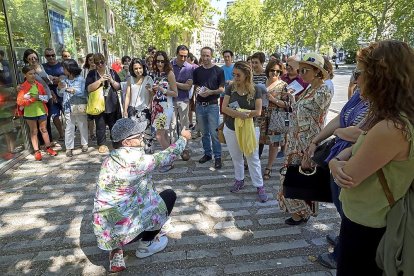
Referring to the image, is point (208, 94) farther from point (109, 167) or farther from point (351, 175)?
point (351, 175)

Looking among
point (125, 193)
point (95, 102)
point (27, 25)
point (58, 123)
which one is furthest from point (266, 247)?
point (27, 25)

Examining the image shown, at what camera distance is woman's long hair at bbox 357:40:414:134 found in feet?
4.86

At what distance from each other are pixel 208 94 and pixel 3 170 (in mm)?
3719

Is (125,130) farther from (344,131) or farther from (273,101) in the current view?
(273,101)

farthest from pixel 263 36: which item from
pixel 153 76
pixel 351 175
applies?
pixel 351 175

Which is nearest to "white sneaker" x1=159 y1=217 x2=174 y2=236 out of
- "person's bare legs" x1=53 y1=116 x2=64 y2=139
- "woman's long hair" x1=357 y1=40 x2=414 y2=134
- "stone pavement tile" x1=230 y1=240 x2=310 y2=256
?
"stone pavement tile" x1=230 y1=240 x2=310 y2=256

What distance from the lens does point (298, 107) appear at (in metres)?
3.14

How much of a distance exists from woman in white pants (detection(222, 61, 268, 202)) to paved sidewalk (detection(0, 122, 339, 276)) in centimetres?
50

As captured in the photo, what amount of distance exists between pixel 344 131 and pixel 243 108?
188 centimetres

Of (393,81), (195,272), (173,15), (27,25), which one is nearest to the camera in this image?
(393,81)

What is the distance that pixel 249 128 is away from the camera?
3852 millimetres

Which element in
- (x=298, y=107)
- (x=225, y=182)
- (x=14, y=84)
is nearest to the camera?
(x=298, y=107)

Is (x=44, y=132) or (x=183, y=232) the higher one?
(x=44, y=132)

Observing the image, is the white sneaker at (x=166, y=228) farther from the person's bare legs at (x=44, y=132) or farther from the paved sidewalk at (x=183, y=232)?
the person's bare legs at (x=44, y=132)
